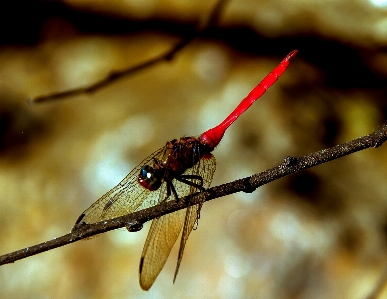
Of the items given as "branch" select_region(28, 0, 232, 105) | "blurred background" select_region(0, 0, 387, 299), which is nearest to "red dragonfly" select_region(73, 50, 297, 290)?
"blurred background" select_region(0, 0, 387, 299)

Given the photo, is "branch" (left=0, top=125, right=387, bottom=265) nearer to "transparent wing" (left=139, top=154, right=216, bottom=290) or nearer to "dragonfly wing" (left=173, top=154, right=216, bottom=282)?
"dragonfly wing" (left=173, top=154, right=216, bottom=282)

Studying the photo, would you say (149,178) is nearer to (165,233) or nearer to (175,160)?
(175,160)

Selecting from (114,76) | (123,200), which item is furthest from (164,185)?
(114,76)

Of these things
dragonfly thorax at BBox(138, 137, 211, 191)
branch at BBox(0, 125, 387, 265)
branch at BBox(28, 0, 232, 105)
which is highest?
branch at BBox(0, 125, 387, 265)

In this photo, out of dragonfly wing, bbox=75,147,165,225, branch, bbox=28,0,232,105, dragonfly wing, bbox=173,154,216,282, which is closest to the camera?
dragonfly wing, bbox=173,154,216,282

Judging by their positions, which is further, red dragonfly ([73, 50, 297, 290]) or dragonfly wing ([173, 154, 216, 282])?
red dragonfly ([73, 50, 297, 290])

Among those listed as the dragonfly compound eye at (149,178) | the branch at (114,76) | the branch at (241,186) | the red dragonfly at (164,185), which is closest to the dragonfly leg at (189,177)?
the red dragonfly at (164,185)

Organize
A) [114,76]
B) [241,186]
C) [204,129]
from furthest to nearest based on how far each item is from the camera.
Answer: [114,76] < [204,129] < [241,186]
